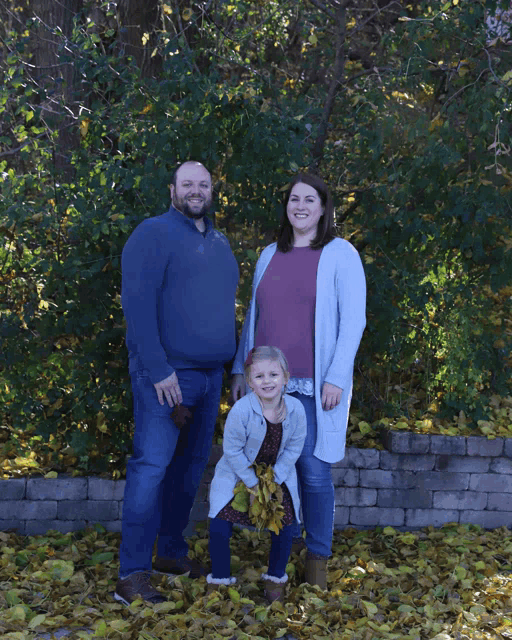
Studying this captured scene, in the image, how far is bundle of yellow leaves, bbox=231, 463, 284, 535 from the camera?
4129mm

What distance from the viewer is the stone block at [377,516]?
5598mm

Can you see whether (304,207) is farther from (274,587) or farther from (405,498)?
(405,498)

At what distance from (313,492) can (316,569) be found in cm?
41

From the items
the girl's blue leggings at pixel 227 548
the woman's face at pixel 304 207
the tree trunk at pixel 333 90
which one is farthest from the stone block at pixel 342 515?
the tree trunk at pixel 333 90

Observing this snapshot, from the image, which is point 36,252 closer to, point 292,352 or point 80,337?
point 80,337

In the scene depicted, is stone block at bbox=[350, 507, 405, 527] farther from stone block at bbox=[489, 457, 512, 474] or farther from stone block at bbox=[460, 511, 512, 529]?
stone block at bbox=[489, 457, 512, 474]

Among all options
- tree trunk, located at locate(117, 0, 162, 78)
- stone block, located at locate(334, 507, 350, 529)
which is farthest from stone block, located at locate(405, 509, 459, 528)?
tree trunk, located at locate(117, 0, 162, 78)

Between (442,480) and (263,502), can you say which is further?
(442,480)

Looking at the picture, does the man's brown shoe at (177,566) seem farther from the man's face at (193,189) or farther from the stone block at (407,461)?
the man's face at (193,189)

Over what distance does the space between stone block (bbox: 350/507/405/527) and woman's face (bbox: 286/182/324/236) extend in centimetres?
213

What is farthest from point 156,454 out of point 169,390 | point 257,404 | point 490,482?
point 490,482

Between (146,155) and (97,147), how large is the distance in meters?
0.33

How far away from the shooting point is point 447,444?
5.62 meters

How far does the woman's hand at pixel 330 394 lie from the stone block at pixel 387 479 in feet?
4.76
